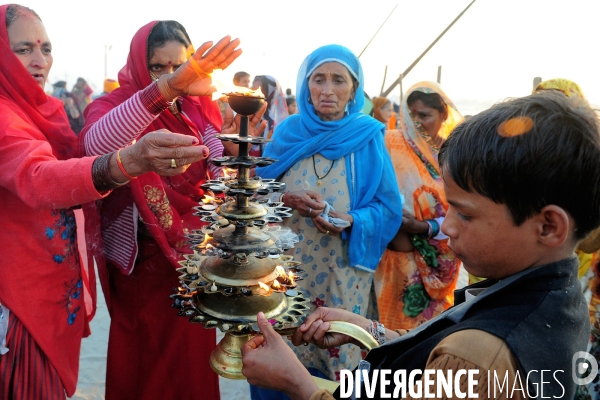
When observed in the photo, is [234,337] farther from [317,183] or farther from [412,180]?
[412,180]

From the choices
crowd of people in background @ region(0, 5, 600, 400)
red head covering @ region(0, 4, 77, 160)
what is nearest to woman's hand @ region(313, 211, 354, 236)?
crowd of people in background @ region(0, 5, 600, 400)

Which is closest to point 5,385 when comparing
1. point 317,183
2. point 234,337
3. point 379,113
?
point 234,337

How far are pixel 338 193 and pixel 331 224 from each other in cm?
33

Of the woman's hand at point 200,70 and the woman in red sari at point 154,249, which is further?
the woman in red sari at point 154,249

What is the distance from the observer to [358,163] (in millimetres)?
3180

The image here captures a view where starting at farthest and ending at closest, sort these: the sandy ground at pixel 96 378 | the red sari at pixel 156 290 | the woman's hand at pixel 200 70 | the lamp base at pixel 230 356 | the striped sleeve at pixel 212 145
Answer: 1. the sandy ground at pixel 96 378
2. the striped sleeve at pixel 212 145
3. the red sari at pixel 156 290
4. the woman's hand at pixel 200 70
5. the lamp base at pixel 230 356

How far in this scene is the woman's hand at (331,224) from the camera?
9.47ft

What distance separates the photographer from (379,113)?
8.75m

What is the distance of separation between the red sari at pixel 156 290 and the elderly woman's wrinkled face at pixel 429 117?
1890 mm

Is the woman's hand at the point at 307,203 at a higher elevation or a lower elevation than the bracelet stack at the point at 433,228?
higher

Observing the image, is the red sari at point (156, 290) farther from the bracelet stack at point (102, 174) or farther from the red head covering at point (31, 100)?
the bracelet stack at point (102, 174)

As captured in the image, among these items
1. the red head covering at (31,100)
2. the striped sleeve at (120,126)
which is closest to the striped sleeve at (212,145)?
the striped sleeve at (120,126)

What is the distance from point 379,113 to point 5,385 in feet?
25.5

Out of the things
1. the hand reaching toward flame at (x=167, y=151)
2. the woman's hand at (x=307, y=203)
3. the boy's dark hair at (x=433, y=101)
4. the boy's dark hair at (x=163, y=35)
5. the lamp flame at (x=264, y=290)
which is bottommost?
the lamp flame at (x=264, y=290)
